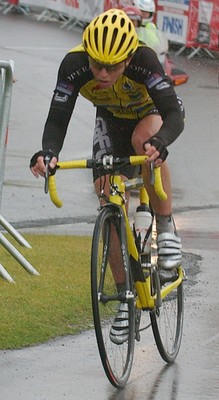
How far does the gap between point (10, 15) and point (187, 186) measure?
66.4 feet

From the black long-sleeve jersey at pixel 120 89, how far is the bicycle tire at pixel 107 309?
0.47m

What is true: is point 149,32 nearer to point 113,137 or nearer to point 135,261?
point 113,137

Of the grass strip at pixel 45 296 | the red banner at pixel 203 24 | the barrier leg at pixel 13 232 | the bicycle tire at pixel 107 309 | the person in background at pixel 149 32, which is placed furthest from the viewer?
the red banner at pixel 203 24

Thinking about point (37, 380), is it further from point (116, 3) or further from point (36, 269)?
point (116, 3)

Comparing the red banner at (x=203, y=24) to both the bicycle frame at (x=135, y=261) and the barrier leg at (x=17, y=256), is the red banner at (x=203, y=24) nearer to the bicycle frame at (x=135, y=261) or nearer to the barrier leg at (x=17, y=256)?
the barrier leg at (x=17, y=256)

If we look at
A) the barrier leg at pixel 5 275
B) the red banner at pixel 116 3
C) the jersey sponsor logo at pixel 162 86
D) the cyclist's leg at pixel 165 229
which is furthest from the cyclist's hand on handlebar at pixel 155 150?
the red banner at pixel 116 3

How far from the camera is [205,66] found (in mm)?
25719

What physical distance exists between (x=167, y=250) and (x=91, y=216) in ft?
18.7

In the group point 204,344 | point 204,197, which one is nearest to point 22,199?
point 204,197

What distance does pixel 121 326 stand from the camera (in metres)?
6.78

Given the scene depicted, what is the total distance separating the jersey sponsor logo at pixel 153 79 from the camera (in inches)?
263

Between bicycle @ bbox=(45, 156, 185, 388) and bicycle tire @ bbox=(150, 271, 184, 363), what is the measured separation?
0.04 ft

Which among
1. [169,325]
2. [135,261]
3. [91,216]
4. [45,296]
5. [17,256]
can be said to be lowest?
[91,216]

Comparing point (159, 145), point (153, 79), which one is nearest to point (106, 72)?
point (153, 79)
